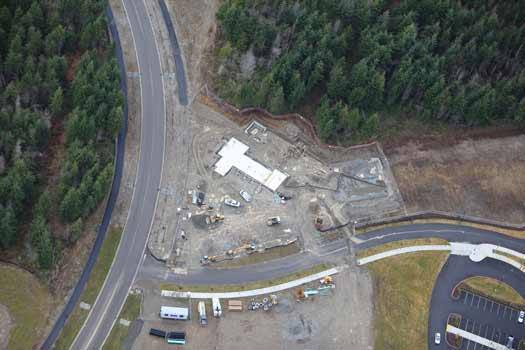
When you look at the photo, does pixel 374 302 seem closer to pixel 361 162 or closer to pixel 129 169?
pixel 361 162

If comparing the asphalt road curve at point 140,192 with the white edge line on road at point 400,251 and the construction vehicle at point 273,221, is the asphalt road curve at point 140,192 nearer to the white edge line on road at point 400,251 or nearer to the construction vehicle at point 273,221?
the construction vehicle at point 273,221


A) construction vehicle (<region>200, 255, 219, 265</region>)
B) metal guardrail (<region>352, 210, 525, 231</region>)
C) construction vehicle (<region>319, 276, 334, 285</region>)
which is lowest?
construction vehicle (<region>200, 255, 219, 265</region>)

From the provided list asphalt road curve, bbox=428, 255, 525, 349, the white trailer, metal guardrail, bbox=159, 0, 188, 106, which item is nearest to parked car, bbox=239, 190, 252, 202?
the white trailer

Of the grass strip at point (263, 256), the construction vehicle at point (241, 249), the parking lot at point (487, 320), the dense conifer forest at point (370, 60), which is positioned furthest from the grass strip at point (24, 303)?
the parking lot at point (487, 320)

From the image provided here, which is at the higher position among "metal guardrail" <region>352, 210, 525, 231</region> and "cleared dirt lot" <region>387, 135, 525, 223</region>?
"cleared dirt lot" <region>387, 135, 525, 223</region>

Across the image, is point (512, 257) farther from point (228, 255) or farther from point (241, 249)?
point (228, 255)

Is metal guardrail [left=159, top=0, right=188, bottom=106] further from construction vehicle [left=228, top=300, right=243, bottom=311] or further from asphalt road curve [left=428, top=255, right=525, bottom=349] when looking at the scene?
asphalt road curve [left=428, top=255, right=525, bottom=349]

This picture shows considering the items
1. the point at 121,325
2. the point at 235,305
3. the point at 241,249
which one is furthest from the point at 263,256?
the point at 121,325

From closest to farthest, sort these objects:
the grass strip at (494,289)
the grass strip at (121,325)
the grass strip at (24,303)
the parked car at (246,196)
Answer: the grass strip at (24,303) < the grass strip at (121,325) < the grass strip at (494,289) < the parked car at (246,196)
